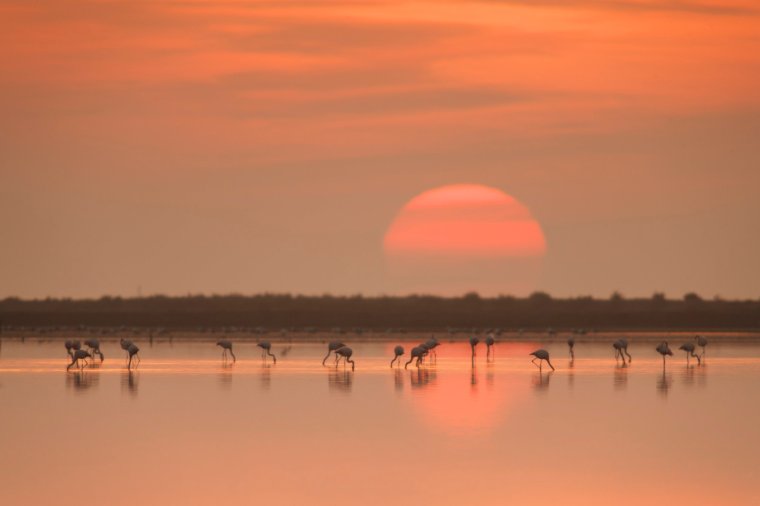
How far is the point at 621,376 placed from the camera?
35.6 metres

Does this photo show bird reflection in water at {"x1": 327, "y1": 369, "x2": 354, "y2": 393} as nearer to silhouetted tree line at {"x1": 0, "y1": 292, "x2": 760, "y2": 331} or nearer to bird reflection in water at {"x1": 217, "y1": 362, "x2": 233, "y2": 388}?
bird reflection in water at {"x1": 217, "y1": 362, "x2": 233, "y2": 388}

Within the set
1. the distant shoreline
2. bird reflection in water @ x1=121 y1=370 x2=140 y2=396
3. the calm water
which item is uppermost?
the distant shoreline

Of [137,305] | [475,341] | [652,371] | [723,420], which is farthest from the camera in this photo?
[137,305]

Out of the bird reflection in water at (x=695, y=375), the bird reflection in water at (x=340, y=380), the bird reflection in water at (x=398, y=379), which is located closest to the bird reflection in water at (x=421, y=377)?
the bird reflection in water at (x=398, y=379)

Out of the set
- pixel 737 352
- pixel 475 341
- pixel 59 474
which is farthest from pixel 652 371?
pixel 59 474

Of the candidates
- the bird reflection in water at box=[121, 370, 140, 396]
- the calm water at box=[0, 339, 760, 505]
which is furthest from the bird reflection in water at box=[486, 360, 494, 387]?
the bird reflection in water at box=[121, 370, 140, 396]

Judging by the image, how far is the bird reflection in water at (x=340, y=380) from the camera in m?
31.5

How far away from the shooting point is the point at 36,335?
68250mm

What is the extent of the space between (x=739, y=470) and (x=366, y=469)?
496 cm

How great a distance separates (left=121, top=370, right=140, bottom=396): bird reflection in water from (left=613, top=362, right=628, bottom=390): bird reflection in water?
35.7ft

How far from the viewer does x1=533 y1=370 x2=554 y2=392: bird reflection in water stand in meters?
31.6

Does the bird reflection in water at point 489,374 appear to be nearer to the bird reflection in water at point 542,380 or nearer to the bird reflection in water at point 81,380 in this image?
the bird reflection in water at point 542,380

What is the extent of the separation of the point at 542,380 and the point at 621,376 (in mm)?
2560

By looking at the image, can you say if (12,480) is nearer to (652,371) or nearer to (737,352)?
(652,371)
